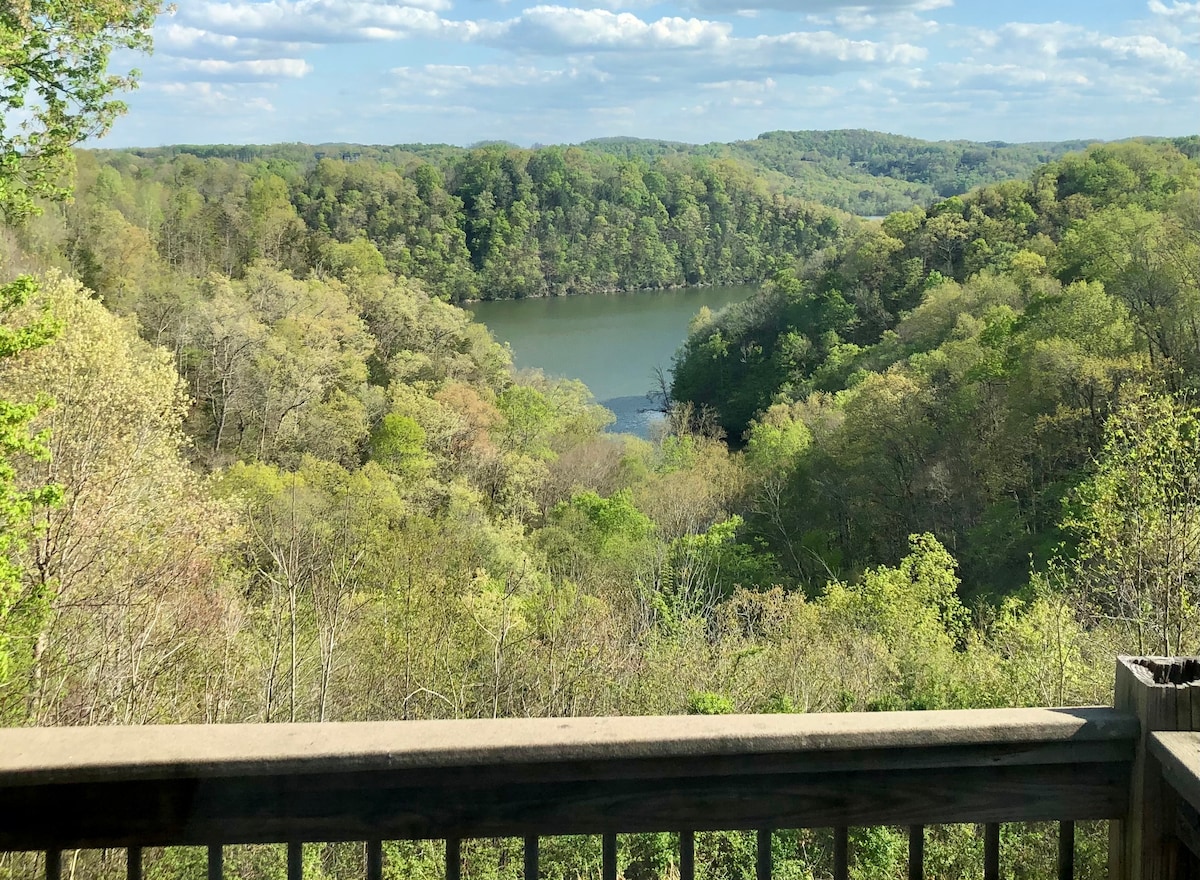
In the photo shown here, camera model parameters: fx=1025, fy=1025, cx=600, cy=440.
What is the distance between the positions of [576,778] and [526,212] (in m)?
91.3

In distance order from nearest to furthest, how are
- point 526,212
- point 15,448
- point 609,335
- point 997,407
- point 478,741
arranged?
point 478,741
point 15,448
point 997,407
point 609,335
point 526,212

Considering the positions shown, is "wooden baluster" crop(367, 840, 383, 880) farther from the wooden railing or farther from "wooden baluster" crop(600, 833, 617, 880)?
"wooden baluster" crop(600, 833, 617, 880)

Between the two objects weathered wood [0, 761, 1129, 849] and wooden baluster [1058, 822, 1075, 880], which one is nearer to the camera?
weathered wood [0, 761, 1129, 849]

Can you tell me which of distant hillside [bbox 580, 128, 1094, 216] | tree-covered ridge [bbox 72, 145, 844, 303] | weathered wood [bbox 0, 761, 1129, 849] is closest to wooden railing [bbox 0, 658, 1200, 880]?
weathered wood [bbox 0, 761, 1129, 849]

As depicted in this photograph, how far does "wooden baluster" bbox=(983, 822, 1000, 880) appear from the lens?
1522 millimetres

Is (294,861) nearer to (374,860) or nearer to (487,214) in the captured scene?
(374,860)

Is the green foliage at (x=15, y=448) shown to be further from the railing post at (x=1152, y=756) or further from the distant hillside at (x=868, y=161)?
the distant hillside at (x=868, y=161)

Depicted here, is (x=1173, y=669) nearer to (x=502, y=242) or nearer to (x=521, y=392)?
(x=521, y=392)

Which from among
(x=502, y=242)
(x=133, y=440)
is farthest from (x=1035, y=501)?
(x=502, y=242)

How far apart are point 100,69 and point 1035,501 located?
58.7 feet

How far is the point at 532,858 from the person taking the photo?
1451 mm

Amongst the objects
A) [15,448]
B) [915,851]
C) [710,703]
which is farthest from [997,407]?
[915,851]

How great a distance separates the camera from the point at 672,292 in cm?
9325

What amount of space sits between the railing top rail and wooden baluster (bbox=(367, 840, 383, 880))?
0.16m
